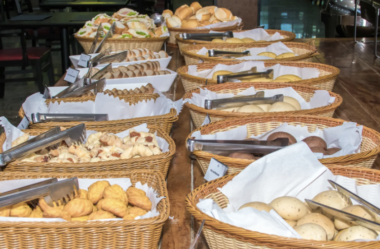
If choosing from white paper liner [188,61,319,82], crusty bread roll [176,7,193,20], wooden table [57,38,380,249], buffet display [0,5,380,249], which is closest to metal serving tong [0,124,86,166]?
buffet display [0,5,380,249]

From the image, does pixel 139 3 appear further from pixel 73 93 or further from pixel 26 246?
pixel 26 246

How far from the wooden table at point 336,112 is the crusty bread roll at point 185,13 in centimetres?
23

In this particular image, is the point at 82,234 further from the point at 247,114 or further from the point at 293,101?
the point at 293,101

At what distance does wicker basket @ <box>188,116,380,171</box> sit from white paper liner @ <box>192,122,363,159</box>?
0.04 feet

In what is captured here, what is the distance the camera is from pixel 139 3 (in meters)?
5.07

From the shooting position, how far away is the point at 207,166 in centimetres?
99

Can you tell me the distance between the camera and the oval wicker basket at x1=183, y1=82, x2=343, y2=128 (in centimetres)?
123

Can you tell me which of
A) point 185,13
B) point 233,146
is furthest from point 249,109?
point 185,13

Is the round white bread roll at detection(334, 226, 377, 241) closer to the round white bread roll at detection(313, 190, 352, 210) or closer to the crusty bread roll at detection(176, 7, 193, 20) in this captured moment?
the round white bread roll at detection(313, 190, 352, 210)

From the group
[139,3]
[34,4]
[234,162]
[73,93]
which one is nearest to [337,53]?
[73,93]

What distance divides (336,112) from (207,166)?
2.47 ft

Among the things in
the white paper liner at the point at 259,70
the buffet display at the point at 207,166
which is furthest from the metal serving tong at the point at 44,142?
the white paper liner at the point at 259,70

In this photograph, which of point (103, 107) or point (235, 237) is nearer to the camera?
point (235, 237)

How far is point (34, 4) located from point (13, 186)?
8.93m
